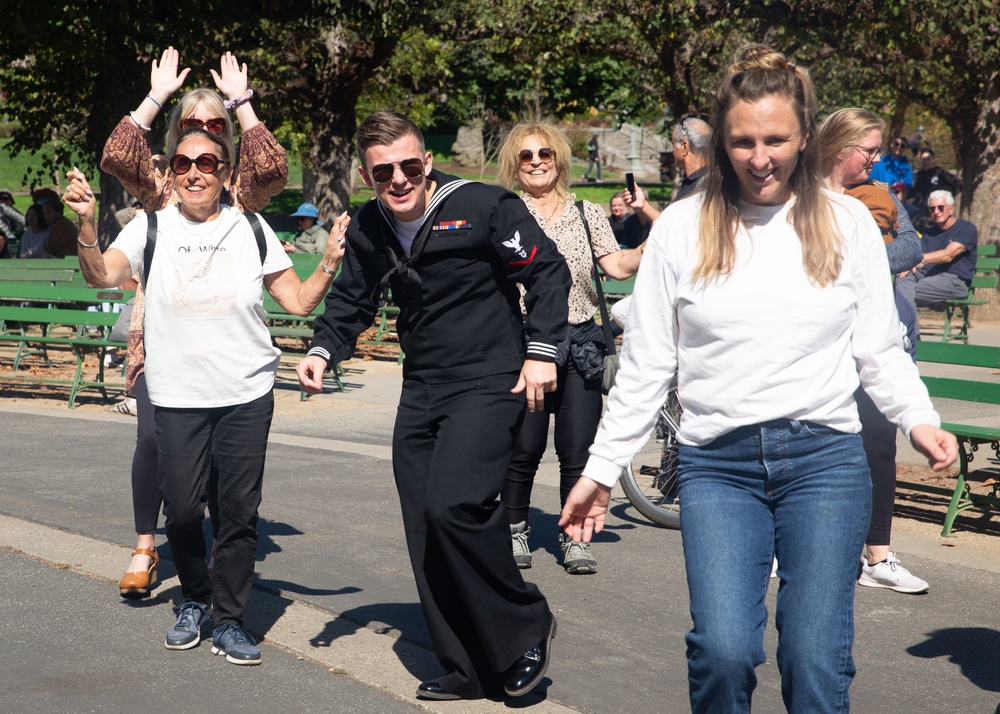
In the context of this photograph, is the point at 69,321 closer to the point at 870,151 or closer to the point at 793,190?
the point at 870,151

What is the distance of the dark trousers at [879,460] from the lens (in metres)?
5.26

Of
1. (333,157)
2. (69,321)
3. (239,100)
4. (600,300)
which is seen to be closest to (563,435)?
(600,300)

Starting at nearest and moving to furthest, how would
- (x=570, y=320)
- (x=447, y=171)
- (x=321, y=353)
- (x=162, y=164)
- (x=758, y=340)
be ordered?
1. (x=758, y=340)
2. (x=321, y=353)
3. (x=162, y=164)
4. (x=570, y=320)
5. (x=447, y=171)

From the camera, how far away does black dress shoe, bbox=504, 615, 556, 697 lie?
154 inches

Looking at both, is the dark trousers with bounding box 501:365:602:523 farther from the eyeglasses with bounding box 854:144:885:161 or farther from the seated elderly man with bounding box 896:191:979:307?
the seated elderly man with bounding box 896:191:979:307

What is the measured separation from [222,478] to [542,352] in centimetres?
132

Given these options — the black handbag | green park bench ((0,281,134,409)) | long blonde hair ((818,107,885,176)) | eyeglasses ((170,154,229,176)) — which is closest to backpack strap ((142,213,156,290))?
eyeglasses ((170,154,229,176))

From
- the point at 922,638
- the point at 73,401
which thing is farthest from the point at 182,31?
the point at 922,638

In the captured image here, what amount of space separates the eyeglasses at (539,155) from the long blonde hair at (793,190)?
2652 millimetres

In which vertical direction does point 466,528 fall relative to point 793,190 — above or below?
below

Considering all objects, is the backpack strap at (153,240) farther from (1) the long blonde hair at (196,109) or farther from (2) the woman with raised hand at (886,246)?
(2) the woman with raised hand at (886,246)

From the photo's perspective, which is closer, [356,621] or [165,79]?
[356,621]

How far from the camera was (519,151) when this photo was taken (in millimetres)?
5629

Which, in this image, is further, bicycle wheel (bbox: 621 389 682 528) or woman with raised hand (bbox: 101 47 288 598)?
bicycle wheel (bbox: 621 389 682 528)
